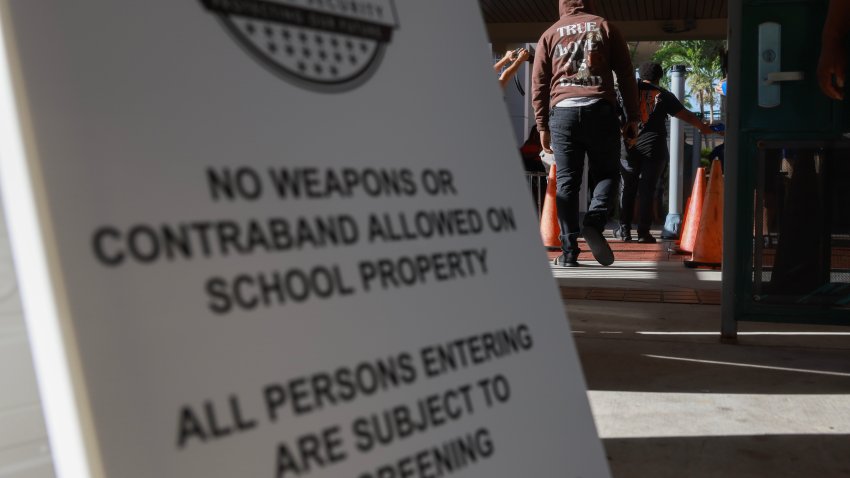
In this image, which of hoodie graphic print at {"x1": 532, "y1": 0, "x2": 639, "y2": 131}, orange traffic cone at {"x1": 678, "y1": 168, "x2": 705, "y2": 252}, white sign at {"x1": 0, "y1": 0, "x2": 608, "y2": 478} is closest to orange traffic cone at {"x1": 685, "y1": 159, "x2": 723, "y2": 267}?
orange traffic cone at {"x1": 678, "y1": 168, "x2": 705, "y2": 252}

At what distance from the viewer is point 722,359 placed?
3465 millimetres

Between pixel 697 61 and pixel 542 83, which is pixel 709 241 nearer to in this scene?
pixel 542 83

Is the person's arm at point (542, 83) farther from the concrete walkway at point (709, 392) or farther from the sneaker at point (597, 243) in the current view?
the concrete walkway at point (709, 392)

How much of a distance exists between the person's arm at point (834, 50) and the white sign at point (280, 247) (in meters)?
2.45

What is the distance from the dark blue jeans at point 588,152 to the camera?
17.3 feet

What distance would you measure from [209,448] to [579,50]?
181 inches

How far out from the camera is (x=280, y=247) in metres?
1.02

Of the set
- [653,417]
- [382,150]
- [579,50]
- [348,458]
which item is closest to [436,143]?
[382,150]

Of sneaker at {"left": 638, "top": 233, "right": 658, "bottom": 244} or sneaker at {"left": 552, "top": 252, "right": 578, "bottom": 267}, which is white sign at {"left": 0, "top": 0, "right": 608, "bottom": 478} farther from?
sneaker at {"left": 638, "top": 233, "right": 658, "bottom": 244}

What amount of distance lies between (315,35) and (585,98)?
4287 millimetres

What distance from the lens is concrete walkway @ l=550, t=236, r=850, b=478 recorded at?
229 cm

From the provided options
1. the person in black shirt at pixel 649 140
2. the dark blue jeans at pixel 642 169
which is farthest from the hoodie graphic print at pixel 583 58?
the dark blue jeans at pixel 642 169

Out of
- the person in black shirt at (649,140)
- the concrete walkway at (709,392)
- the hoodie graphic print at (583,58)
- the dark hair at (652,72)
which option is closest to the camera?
the concrete walkway at (709,392)

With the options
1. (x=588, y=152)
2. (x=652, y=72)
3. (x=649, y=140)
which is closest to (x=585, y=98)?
(x=588, y=152)
